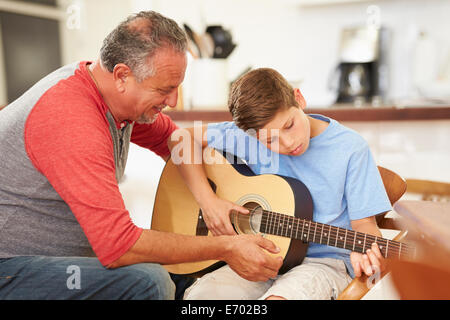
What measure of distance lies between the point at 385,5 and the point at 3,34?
271cm

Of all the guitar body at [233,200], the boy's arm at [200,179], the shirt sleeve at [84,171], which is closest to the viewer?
the shirt sleeve at [84,171]

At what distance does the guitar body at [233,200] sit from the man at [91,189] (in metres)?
0.09

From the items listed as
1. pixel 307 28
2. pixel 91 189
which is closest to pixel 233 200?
pixel 91 189

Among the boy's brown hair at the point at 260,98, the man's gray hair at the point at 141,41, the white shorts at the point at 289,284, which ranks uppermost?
the man's gray hair at the point at 141,41

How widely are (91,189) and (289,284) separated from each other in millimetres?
488

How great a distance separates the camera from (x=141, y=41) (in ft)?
3.31

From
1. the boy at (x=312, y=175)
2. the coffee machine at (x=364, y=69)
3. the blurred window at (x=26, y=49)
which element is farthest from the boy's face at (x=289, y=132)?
the blurred window at (x=26, y=49)

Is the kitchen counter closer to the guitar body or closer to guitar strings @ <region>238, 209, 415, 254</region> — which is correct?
the guitar body

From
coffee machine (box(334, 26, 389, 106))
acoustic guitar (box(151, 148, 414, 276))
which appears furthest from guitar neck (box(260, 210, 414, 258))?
coffee machine (box(334, 26, 389, 106))

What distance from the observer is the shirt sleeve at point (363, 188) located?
1.03 m

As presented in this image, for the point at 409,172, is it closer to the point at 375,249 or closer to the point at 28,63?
the point at 375,249

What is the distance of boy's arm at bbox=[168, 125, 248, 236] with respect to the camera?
120 centimetres

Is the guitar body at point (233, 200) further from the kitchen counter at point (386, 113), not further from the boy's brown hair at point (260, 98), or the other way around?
the kitchen counter at point (386, 113)

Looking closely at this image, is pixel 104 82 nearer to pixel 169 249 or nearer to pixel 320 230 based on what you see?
pixel 169 249
